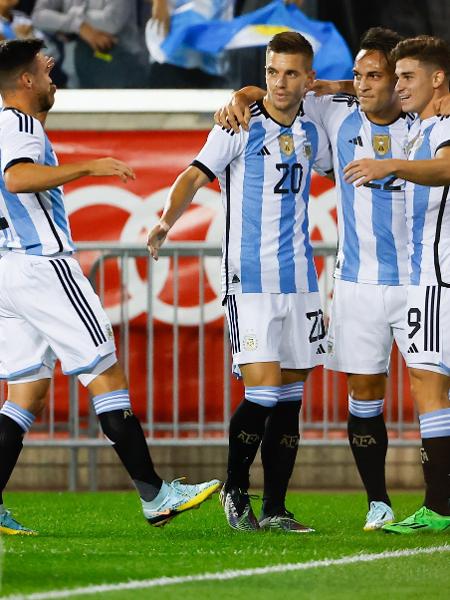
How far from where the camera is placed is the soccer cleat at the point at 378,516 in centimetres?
696

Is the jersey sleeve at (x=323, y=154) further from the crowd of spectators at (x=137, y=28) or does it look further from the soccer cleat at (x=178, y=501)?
the crowd of spectators at (x=137, y=28)

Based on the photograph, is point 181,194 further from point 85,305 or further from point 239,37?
point 239,37

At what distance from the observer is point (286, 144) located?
6.94 metres

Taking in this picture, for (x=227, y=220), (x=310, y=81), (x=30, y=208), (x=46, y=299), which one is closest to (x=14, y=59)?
(x=30, y=208)

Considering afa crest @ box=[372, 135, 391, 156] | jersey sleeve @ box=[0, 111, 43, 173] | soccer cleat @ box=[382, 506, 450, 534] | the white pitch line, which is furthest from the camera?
afa crest @ box=[372, 135, 391, 156]

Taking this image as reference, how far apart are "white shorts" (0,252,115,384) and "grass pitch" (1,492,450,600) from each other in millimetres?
810

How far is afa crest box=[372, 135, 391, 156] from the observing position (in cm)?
702

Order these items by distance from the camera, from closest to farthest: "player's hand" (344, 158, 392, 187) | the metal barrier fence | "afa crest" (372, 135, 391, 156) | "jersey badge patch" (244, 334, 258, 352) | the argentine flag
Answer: "player's hand" (344, 158, 392, 187), "jersey badge patch" (244, 334, 258, 352), "afa crest" (372, 135, 391, 156), the metal barrier fence, the argentine flag

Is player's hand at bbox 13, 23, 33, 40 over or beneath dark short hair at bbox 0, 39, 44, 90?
over

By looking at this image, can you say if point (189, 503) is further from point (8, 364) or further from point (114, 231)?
point (114, 231)

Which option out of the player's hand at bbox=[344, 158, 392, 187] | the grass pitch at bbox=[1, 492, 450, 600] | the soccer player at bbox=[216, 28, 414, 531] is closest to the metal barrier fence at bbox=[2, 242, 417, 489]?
the grass pitch at bbox=[1, 492, 450, 600]

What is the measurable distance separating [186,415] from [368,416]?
9.43 feet

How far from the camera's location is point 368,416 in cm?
711

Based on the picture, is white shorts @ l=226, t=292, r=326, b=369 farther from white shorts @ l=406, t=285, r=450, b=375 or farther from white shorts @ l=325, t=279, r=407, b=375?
white shorts @ l=406, t=285, r=450, b=375
